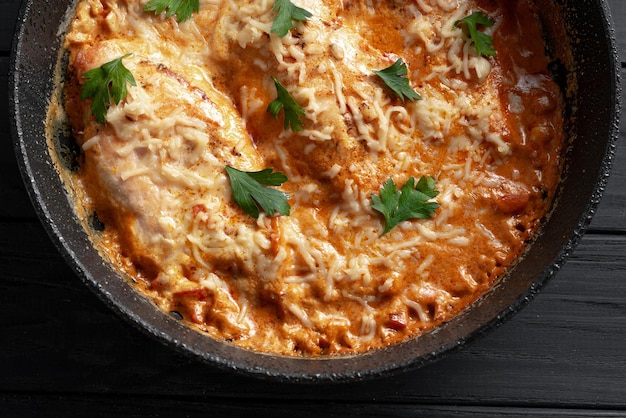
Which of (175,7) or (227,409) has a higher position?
(175,7)

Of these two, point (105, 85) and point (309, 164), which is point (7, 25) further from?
point (309, 164)

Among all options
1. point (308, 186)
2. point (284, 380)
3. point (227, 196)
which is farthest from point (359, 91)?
point (284, 380)

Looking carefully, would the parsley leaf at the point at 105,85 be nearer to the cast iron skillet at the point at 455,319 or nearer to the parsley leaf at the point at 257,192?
the cast iron skillet at the point at 455,319

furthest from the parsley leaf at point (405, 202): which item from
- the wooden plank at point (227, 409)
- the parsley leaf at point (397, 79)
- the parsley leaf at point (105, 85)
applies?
the parsley leaf at point (105, 85)

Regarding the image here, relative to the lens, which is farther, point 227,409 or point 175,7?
point 227,409

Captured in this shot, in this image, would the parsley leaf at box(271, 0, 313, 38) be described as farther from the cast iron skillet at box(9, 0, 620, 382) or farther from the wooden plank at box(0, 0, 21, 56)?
the wooden plank at box(0, 0, 21, 56)

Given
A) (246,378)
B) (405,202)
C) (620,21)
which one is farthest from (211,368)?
(620,21)

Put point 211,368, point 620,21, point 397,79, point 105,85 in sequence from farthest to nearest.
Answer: point 620,21 → point 211,368 → point 397,79 → point 105,85
